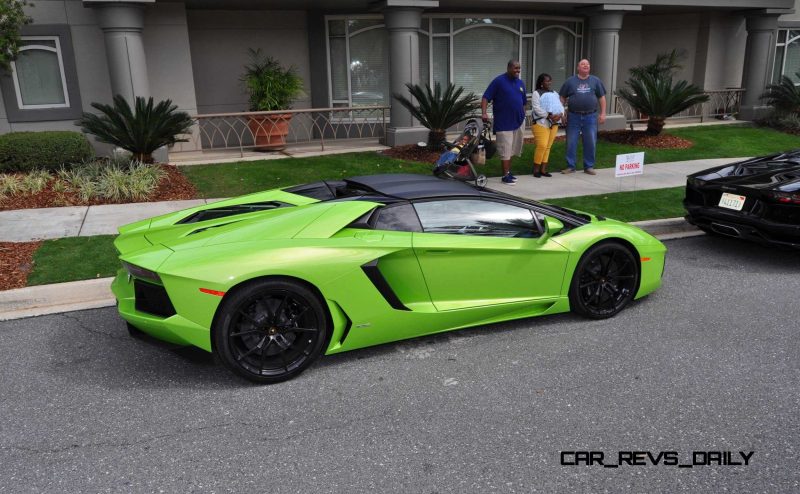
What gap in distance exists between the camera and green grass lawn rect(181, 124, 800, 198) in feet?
35.0

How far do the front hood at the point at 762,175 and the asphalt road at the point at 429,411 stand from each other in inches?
69.1

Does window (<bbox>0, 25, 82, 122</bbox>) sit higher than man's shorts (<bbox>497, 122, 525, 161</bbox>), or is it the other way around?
window (<bbox>0, 25, 82, 122</bbox>)

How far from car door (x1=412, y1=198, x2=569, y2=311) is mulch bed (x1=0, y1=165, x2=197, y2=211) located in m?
6.09

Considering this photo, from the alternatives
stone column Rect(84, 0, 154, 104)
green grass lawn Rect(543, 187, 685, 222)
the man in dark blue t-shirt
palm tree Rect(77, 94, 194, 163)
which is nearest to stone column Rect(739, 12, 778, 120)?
the man in dark blue t-shirt

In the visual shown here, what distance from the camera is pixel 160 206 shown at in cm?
920

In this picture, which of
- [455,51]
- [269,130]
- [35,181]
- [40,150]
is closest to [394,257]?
[35,181]

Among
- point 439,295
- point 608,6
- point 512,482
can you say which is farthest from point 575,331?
point 608,6

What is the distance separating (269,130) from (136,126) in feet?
10.8

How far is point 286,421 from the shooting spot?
379cm

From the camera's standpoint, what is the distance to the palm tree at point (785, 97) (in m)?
16.9

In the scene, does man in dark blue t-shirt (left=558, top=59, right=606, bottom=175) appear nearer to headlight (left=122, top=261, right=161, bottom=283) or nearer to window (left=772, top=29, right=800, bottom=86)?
headlight (left=122, top=261, right=161, bottom=283)

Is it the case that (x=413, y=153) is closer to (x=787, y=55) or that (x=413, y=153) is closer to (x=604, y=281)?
(x=604, y=281)

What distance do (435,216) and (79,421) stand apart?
2567 millimetres

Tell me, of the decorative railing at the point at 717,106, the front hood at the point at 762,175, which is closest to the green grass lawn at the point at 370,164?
the decorative railing at the point at 717,106
